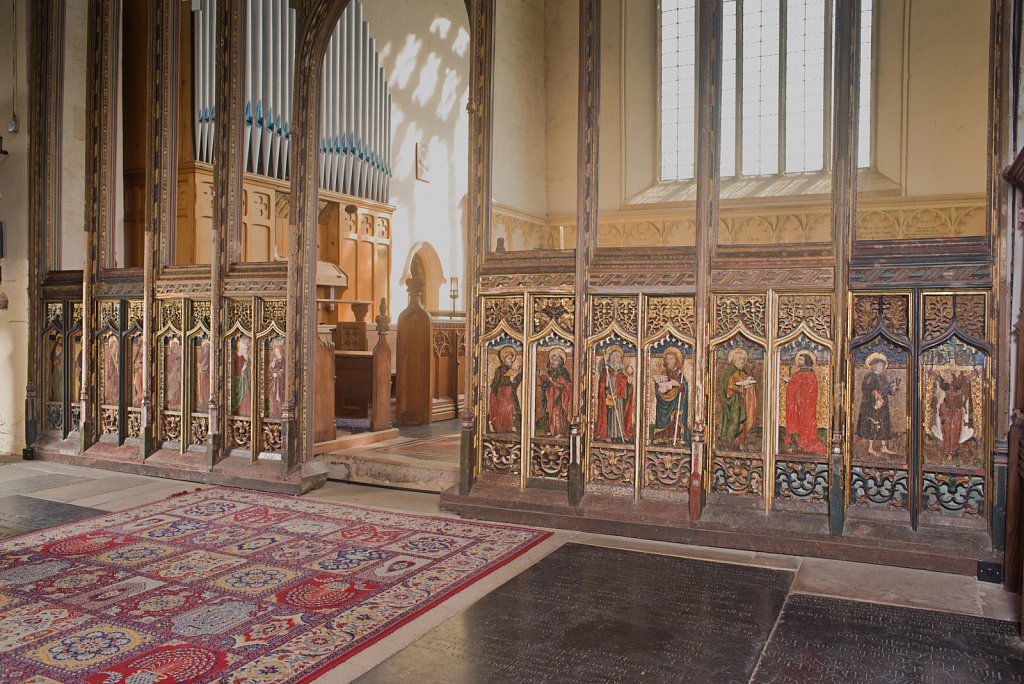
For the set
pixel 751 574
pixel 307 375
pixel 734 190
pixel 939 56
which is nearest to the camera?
pixel 751 574

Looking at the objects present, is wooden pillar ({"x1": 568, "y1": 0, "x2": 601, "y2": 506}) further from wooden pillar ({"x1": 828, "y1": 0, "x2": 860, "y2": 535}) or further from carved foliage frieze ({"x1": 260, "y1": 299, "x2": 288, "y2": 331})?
carved foliage frieze ({"x1": 260, "y1": 299, "x2": 288, "y2": 331})

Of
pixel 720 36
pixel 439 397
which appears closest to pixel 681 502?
pixel 720 36

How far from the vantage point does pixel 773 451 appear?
163 inches

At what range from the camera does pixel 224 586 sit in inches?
134

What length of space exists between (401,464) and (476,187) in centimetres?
191

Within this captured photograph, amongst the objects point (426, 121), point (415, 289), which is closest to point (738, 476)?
point (415, 289)

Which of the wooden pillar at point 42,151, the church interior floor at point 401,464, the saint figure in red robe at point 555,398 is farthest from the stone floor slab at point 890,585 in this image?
the wooden pillar at point 42,151

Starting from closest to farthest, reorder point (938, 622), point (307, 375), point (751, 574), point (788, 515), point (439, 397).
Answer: point (938, 622), point (751, 574), point (788, 515), point (307, 375), point (439, 397)

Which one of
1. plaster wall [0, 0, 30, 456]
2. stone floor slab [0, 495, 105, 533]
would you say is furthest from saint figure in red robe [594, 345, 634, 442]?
plaster wall [0, 0, 30, 456]

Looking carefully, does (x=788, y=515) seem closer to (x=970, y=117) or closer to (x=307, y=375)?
(x=307, y=375)

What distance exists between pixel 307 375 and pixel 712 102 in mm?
3088

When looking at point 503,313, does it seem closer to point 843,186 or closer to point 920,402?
point 843,186

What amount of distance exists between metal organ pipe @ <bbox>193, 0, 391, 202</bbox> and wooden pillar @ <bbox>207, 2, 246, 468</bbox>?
0.33 metres

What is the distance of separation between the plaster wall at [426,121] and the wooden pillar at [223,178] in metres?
4.41
